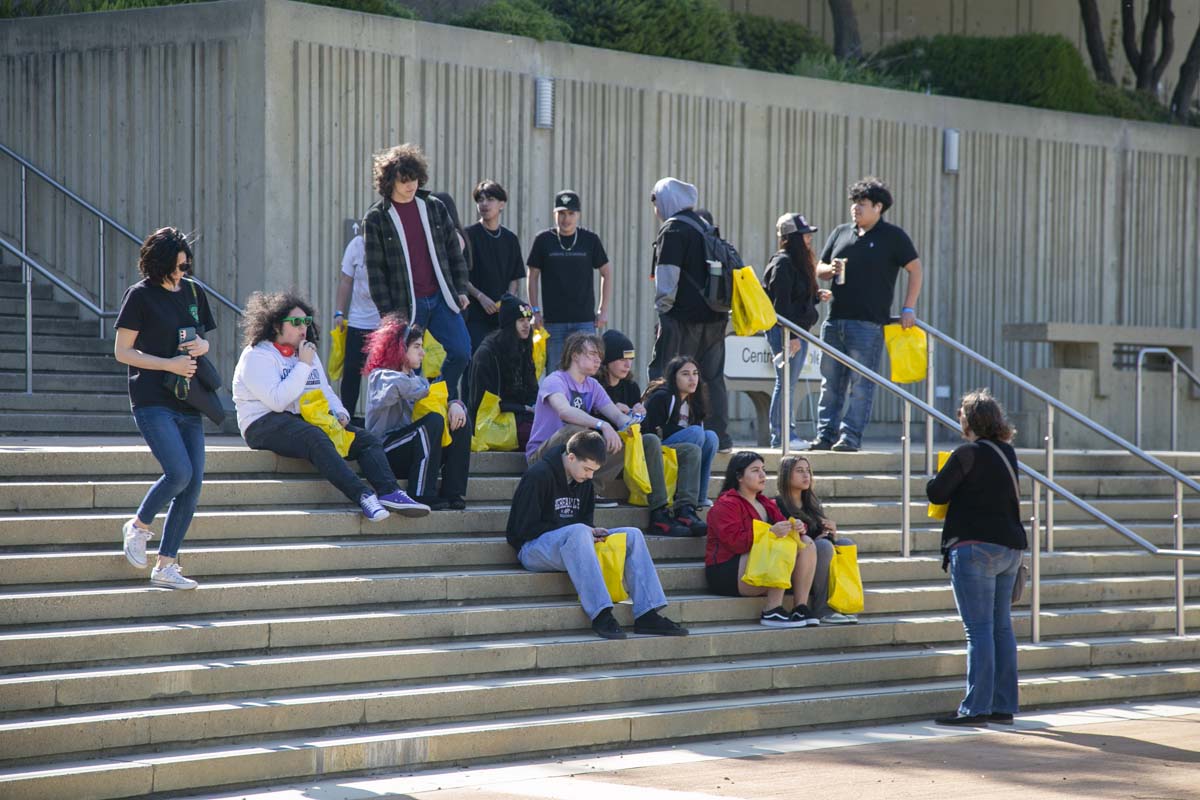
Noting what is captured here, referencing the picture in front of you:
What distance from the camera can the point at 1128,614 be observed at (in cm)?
1050

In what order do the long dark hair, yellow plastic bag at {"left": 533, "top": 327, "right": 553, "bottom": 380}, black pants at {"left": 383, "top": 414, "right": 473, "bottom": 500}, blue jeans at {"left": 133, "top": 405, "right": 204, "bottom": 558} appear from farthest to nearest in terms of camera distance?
yellow plastic bag at {"left": 533, "top": 327, "right": 553, "bottom": 380} → the long dark hair → black pants at {"left": 383, "top": 414, "right": 473, "bottom": 500} → blue jeans at {"left": 133, "top": 405, "right": 204, "bottom": 558}

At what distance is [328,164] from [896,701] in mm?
6539

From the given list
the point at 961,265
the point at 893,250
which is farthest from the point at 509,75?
the point at 961,265

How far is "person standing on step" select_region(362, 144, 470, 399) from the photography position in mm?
9766

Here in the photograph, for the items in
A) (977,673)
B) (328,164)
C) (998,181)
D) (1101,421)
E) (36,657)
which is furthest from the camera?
(998,181)

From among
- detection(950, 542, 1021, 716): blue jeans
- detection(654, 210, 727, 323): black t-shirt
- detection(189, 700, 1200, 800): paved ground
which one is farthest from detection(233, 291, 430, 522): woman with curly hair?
detection(950, 542, 1021, 716): blue jeans

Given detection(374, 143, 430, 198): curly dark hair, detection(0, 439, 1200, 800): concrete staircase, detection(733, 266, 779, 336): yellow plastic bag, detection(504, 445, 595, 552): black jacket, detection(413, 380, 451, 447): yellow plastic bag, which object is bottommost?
detection(0, 439, 1200, 800): concrete staircase

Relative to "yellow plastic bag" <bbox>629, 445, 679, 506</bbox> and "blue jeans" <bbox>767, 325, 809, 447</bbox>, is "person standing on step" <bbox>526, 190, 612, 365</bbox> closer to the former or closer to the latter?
"blue jeans" <bbox>767, 325, 809, 447</bbox>

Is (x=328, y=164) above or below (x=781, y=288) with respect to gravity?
above

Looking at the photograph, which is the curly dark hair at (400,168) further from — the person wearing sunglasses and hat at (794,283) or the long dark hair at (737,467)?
the person wearing sunglasses and hat at (794,283)

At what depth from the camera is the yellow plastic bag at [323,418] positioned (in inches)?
346

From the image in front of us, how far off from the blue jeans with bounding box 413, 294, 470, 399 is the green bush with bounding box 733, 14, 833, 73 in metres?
9.32

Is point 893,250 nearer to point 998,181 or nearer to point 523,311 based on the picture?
point 523,311

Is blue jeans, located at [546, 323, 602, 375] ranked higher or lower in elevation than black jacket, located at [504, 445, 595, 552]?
higher
